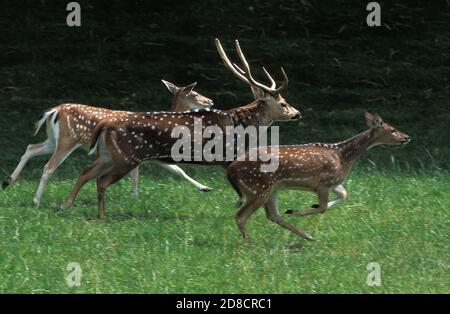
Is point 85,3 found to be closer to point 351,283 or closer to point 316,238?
point 316,238

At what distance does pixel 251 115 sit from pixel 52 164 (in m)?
1.85

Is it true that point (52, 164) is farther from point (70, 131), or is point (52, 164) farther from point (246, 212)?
point (246, 212)

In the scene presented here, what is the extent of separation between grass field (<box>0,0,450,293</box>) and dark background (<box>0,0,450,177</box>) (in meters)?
0.03

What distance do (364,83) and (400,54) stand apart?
870 mm

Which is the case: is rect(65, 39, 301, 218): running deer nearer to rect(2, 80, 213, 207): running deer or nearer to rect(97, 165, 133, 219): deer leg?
rect(97, 165, 133, 219): deer leg

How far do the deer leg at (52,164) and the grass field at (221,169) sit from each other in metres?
0.18

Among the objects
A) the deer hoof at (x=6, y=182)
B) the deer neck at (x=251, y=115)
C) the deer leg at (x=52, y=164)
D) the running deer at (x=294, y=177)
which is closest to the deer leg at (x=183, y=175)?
the deer neck at (x=251, y=115)

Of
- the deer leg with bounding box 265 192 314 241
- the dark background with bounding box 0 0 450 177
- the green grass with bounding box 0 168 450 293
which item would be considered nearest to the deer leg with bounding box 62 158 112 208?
the green grass with bounding box 0 168 450 293

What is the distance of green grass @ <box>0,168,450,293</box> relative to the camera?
892 centimetres

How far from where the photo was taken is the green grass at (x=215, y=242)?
351 inches

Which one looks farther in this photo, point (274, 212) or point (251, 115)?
point (251, 115)

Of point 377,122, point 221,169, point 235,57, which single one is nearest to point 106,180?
point 221,169

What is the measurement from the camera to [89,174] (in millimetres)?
11297

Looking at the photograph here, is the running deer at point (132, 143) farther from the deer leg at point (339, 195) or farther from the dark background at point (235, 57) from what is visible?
the dark background at point (235, 57)
